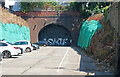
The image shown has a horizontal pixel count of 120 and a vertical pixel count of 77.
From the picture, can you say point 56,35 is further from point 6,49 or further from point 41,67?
point 41,67

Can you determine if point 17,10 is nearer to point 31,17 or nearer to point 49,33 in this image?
point 31,17

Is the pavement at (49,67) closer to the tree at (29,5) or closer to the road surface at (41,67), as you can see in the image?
the road surface at (41,67)

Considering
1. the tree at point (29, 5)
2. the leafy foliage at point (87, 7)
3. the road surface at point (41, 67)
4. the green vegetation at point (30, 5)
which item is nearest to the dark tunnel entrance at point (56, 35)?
the green vegetation at point (30, 5)

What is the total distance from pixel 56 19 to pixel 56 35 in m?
4.13

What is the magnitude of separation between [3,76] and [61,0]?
4507cm

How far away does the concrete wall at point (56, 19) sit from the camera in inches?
1913

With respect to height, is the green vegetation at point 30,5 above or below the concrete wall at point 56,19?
above

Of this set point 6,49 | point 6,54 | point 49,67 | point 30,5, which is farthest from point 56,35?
point 49,67

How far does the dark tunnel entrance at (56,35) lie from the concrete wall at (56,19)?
161 cm

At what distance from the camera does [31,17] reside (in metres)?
48.9

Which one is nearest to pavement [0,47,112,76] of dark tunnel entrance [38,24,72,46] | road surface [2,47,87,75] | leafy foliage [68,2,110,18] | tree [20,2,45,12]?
road surface [2,47,87,75]

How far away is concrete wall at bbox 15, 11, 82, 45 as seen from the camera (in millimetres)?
48594

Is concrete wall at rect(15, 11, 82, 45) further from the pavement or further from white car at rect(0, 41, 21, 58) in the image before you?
the pavement

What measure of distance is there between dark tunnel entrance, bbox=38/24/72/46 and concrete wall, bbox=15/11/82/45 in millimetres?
1605
